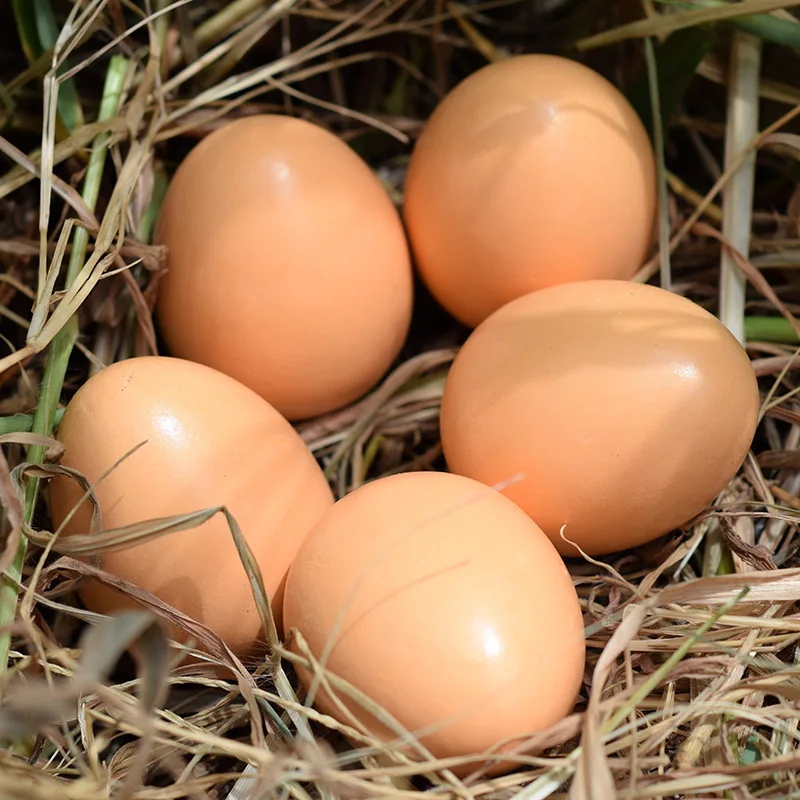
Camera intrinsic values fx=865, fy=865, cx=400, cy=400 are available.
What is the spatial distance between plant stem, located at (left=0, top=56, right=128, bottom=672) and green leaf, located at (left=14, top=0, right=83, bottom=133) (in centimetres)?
3

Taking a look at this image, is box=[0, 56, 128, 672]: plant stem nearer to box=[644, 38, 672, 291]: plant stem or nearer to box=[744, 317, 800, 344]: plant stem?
box=[644, 38, 672, 291]: plant stem

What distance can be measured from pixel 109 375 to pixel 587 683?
0.48m

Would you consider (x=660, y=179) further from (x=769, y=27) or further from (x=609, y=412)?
(x=609, y=412)

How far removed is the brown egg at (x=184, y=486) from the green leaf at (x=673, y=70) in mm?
596

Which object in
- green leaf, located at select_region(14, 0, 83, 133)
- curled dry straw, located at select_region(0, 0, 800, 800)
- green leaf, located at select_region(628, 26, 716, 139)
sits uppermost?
green leaf, located at select_region(14, 0, 83, 133)

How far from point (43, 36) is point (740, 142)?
0.76 metres

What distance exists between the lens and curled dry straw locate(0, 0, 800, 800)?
1.92 ft

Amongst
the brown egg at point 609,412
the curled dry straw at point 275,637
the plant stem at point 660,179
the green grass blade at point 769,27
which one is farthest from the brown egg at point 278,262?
the green grass blade at point 769,27

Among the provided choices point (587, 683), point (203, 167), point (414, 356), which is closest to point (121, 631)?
point (587, 683)

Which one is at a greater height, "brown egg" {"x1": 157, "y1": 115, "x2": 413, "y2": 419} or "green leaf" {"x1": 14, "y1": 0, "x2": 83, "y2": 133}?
"green leaf" {"x1": 14, "y1": 0, "x2": 83, "y2": 133}

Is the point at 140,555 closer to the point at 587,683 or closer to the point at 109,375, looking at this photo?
the point at 109,375

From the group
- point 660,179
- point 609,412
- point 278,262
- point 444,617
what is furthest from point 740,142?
point 444,617

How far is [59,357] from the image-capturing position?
80 cm

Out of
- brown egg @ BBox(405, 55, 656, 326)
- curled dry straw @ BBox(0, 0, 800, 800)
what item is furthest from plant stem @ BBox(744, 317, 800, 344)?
brown egg @ BBox(405, 55, 656, 326)
